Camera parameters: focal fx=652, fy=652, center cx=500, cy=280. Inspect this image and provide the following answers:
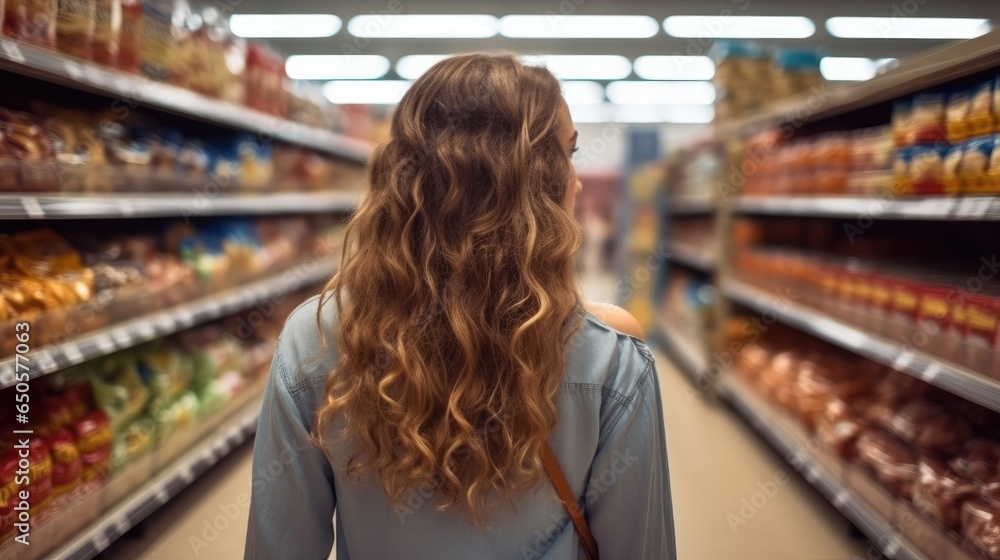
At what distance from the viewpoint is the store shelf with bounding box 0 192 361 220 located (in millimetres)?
1891

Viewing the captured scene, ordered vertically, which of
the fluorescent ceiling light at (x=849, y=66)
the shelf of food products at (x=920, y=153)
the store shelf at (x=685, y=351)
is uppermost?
the fluorescent ceiling light at (x=849, y=66)

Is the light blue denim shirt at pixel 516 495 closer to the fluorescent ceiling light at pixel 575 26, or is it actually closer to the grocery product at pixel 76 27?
the grocery product at pixel 76 27

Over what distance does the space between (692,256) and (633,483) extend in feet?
14.5

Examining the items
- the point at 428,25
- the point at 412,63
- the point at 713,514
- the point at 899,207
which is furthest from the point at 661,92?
the point at 713,514

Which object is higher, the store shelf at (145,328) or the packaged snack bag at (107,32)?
the packaged snack bag at (107,32)

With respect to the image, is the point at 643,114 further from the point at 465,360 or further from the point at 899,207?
the point at 465,360

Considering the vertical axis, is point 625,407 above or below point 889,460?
above

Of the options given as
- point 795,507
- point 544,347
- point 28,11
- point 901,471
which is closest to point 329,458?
point 544,347

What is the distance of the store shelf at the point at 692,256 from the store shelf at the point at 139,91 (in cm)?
298

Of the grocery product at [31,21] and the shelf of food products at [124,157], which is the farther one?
the shelf of food products at [124,157]

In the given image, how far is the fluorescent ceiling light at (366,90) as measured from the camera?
415 inches

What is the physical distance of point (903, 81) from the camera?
233cm

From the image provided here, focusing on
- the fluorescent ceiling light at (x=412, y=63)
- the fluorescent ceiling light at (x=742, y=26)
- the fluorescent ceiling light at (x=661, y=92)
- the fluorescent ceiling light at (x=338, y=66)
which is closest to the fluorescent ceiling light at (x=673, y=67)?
the fluorescent ceiling light at (x=661, y=92)

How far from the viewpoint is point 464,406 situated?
1.02m
